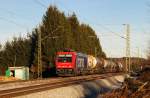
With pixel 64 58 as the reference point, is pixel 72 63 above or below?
below

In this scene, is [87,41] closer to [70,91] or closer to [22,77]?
[22,77]

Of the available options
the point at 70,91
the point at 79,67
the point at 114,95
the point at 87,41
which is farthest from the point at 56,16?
the point at 114,95

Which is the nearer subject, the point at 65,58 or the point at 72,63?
the point at 72,63

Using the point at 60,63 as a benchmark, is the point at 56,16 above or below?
above

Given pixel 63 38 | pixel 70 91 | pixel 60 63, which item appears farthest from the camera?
pixel 63 38

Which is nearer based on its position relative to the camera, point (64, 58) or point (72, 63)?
point (72, 63)

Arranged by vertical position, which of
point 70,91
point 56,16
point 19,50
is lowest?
point 70,91

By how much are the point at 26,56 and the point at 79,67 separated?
17.0 meters

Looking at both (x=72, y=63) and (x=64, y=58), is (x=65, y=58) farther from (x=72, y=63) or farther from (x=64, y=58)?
(x=72, y=63)

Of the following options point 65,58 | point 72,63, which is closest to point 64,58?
point 65,58

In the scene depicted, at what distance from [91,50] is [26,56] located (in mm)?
29962

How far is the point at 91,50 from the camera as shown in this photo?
100 meters

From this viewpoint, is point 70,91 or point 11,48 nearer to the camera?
point 70,91

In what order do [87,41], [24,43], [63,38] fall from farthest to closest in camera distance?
[87,41] → [24,43] → [63,38]
